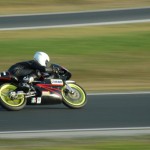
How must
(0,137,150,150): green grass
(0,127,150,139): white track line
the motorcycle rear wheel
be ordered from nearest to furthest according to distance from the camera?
(0,137,150,150): green grass → (0,127,150,139): white track line → the motorcycle rear wheel

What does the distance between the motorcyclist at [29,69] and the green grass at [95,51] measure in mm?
3515

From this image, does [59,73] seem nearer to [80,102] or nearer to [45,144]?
[80,102]

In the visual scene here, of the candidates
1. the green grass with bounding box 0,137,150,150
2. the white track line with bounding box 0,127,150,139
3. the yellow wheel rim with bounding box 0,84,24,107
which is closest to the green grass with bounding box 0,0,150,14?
the yellow wheel rim with bounding box 0,84,24,107

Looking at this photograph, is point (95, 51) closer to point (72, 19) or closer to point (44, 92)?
point (72, 19)

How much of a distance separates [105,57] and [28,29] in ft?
19.9

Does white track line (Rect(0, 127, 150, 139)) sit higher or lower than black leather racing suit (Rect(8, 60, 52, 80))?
lower

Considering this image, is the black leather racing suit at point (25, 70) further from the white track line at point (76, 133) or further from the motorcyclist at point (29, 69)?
the white track line at point (76, 133)

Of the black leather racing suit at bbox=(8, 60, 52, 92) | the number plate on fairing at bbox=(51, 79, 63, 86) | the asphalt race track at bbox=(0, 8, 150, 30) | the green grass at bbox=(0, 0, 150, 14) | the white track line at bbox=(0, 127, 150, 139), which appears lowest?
the white track line at bbox=(0, 127, 150, 139)

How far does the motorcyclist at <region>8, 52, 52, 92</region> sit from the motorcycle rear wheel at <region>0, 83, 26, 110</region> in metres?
0.21

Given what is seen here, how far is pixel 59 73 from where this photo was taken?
13.7 metres

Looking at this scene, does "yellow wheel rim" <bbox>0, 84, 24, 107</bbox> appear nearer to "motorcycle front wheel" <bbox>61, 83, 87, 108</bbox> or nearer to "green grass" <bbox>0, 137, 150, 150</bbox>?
"motorcycle front wheel" <bbox>61, 83, 87, 108</bbox>

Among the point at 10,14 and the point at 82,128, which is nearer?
the point at 82,128

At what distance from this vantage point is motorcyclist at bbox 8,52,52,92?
13320mm

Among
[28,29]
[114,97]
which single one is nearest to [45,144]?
[114,97]
